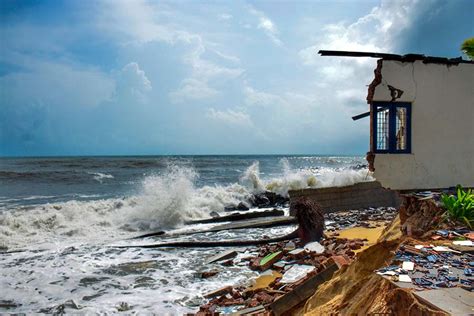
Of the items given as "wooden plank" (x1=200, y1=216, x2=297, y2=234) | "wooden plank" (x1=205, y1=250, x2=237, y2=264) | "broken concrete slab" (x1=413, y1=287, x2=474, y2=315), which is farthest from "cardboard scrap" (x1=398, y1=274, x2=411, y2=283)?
"wooden plank" (x1=200, y1=216, x2=297, y2=234)

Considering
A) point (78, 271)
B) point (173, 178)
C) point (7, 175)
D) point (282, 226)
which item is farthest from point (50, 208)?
point (7, 175)

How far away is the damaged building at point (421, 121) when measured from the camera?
27.4 ft

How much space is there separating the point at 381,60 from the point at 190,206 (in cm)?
1181

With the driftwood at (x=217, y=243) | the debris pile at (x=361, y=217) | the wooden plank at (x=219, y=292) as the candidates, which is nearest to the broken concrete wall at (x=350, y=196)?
the debris pile at (x=361, y=217)

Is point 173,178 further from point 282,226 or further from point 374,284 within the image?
point 374,284

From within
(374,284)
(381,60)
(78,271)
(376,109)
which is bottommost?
(78,271)

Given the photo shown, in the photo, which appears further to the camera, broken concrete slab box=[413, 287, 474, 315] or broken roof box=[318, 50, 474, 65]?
broken roof box=[318, 50, 474, 65]

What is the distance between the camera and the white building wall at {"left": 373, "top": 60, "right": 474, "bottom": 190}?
27.7ft

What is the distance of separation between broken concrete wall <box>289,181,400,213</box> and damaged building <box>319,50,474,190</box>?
6.12m

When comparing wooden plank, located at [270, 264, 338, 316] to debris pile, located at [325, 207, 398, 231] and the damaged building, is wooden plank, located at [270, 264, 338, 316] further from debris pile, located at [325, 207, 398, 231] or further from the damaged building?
debris pile, located at [325, 207, 398, 231]

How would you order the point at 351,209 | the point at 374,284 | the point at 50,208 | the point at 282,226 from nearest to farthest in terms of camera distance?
the point at 374,284 → the point at 282,226 → the point at 351,209 → the point at 50,208

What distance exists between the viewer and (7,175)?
119 ft

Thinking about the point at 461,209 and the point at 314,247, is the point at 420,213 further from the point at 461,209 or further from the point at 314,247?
the point at 314,247

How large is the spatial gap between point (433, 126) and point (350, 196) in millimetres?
7286
